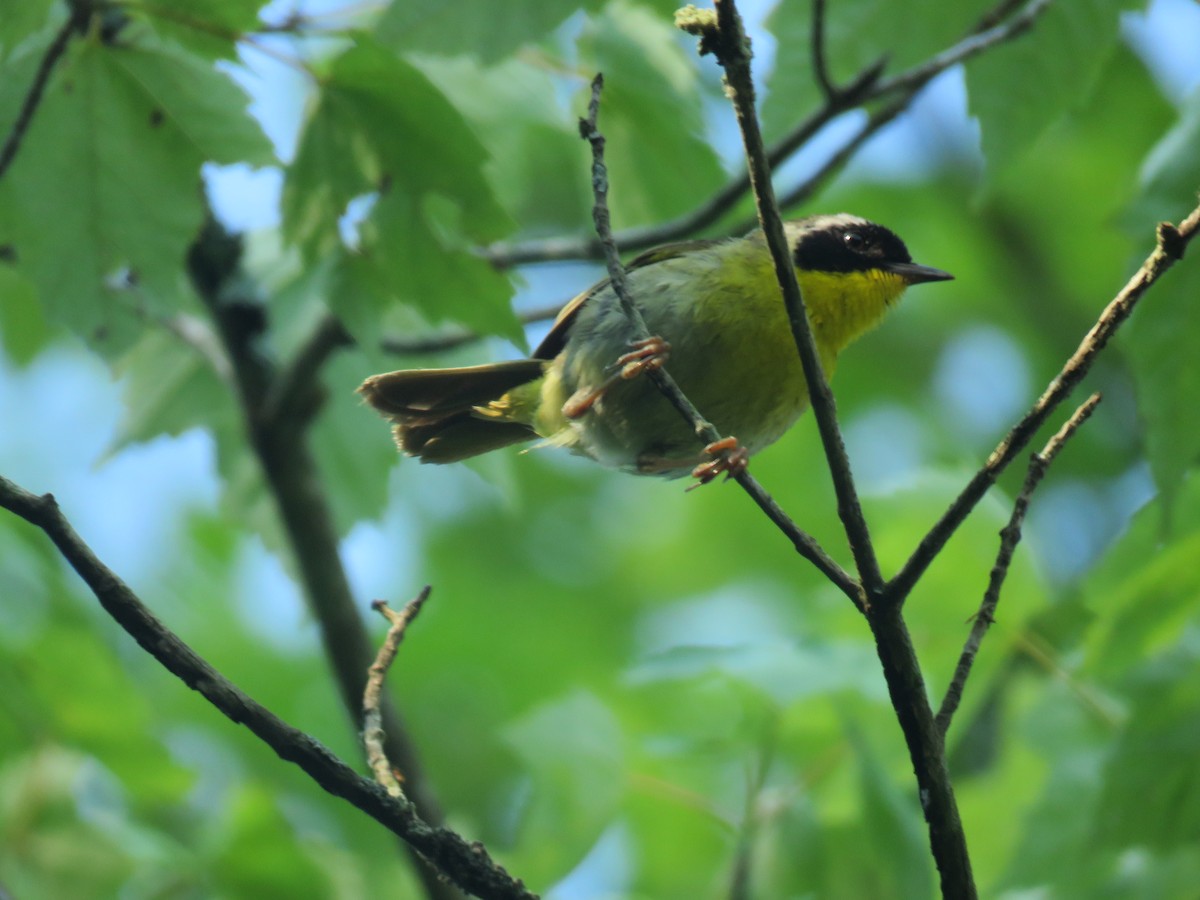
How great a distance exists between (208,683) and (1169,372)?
2397 mm

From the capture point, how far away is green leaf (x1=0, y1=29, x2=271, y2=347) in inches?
133

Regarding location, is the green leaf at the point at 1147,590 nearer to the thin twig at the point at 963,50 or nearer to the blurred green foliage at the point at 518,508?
the blurred green foliage at the point at 518,508

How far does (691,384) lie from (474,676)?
20.6ft

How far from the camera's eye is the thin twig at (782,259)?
218 centimetres

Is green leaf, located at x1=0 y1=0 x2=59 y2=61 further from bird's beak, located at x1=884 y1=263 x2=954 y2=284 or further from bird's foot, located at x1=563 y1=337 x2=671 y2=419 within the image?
bird's beak, located at x1=884 y1=263 x2=954 y2=284

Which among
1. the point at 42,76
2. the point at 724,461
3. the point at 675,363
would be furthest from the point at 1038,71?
the point at 42,76

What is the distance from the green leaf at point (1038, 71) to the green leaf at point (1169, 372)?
2.07 feet

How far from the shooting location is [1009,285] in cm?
1110

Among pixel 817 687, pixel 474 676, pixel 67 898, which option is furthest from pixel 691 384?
pixel 474 676

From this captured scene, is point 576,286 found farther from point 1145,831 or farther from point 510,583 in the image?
point 1145,831

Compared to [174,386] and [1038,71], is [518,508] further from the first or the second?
[1038,71]

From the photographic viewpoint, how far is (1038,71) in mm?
3598

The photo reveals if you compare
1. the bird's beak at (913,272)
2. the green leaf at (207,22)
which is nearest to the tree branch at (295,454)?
the green leaf at (207,22)

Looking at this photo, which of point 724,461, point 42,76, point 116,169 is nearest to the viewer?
point 724,461
